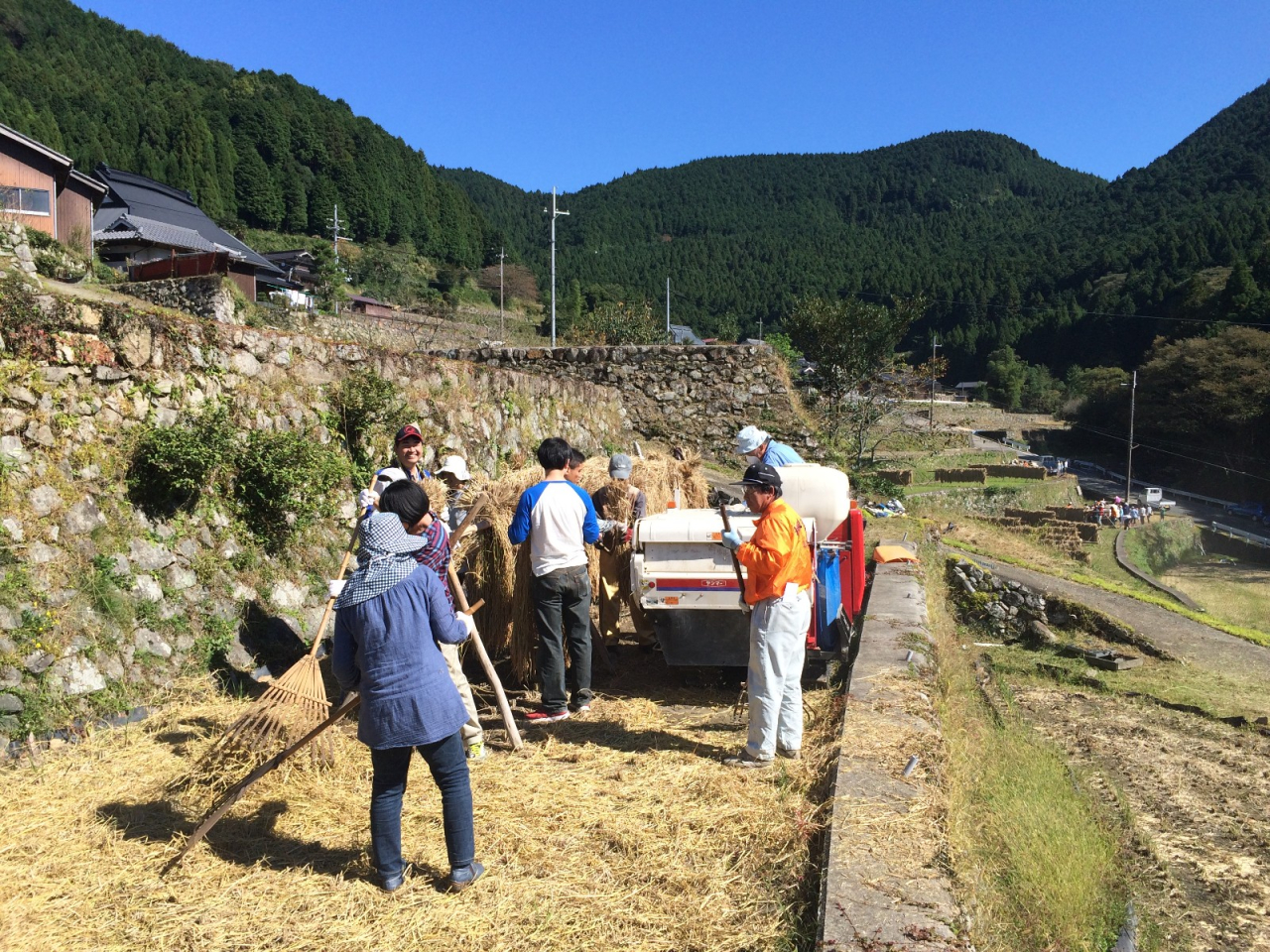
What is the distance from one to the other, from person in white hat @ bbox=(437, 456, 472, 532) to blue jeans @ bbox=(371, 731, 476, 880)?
227cm

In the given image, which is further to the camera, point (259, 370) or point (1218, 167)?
point (1218, 167)

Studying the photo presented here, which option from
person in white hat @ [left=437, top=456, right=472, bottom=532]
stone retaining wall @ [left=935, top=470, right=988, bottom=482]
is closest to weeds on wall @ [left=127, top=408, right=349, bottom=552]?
person in white hat @ [left=437, top=456, right=472, bottom=532]

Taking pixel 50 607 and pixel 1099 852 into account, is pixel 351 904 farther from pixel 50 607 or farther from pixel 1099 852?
pixel 1099 852

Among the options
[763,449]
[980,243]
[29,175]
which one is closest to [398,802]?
[763,449]

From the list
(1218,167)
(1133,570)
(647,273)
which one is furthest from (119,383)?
(1218,167)

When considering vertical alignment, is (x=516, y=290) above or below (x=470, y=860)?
above

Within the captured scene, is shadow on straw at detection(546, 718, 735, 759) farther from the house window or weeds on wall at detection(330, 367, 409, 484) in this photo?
the house window

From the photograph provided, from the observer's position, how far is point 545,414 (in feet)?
40.6

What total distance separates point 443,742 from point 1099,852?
4.75m

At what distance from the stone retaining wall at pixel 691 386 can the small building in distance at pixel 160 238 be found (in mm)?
13651

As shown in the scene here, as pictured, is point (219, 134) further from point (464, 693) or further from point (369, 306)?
point (464, 693)

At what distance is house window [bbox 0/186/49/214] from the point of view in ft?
73.9

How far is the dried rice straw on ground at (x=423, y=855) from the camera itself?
320cm

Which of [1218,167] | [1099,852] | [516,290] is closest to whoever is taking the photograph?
[1099,852]
